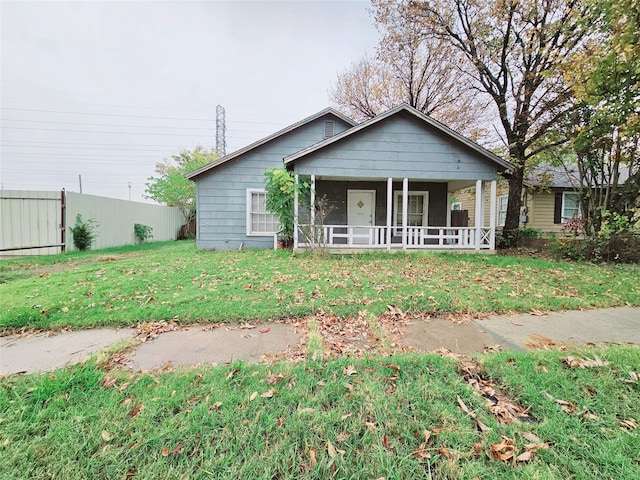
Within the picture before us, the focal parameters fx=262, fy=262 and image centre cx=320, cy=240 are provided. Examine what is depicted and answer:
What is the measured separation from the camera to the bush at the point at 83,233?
31.6 feet

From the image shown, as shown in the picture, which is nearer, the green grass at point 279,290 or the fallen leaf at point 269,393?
the fallen leaf at point 269,393

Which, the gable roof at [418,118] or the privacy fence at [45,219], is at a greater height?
the gable roof at [418,118]

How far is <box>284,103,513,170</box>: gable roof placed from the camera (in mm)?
9016

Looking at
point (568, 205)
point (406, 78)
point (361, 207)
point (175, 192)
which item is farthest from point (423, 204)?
point (175, 192)

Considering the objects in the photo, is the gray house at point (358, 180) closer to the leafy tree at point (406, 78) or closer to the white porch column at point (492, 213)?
the white porch column at point (492, 213)

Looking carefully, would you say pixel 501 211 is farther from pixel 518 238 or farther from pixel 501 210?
pixel 518 238

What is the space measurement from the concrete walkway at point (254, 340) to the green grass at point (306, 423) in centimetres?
37

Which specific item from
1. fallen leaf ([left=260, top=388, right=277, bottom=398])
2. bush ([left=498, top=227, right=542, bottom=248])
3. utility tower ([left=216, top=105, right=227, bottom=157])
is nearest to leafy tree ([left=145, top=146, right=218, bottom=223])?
utility tower ([left=216, top=105, right=227, bottom=157])

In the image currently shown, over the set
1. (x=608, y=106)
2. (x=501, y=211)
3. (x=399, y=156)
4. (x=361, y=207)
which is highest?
(x=608, y=106)

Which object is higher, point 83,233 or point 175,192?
point 175,192

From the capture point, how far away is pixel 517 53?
1092 cm

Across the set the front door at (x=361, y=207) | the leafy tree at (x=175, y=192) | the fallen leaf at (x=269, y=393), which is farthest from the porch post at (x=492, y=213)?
the leafy tree at (x=175, y=192)

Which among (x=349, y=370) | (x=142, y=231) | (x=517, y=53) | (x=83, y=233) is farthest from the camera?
(x=142, y=231)

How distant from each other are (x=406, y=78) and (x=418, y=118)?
8.37 meters
